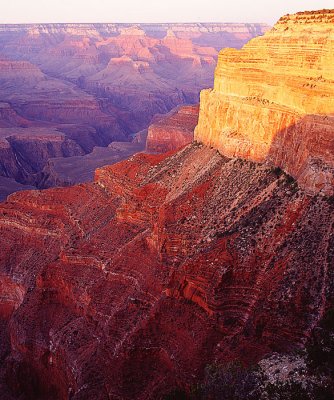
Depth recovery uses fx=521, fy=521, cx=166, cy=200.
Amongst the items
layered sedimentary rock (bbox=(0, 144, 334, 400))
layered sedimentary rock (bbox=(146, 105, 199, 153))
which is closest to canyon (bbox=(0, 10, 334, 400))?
layered sedimentary rock (bbox=(0, 144, 334, 400))

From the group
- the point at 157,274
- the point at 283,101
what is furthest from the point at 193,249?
the point at 283,101

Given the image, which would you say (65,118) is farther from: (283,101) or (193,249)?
(193,249)

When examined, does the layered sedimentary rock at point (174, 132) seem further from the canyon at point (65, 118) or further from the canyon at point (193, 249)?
the canyon at point (193, 249)

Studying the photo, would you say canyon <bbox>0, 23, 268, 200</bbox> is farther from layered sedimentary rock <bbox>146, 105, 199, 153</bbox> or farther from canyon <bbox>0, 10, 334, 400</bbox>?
canyon <bbox>0, 10, 334, 400</bbox>

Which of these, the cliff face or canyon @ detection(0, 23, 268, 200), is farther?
canyon @ detection(0, 23, 268, 200)

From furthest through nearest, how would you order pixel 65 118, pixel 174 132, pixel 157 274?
1. pixel 65 118
2. pixel 174 132
3. pixel 157 274

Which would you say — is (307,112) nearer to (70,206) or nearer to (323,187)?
(323,187)
